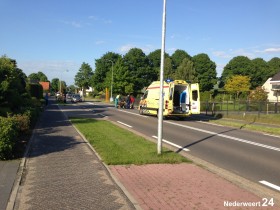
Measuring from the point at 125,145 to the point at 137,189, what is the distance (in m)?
5.13

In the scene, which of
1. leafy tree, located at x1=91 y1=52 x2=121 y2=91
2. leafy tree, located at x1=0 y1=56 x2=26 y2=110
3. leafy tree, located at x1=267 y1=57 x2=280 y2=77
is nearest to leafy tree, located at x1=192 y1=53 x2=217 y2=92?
leafy tree, located at x1=267 y1=57 x2=280 y2=77

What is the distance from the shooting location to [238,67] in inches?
4031

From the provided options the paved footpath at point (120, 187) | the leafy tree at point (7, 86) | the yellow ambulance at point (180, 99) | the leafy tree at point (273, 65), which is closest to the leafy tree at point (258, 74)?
the leafy tree at point (273, 65)

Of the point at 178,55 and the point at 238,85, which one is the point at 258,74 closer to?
the point at 238,85

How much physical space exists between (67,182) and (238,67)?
329ft

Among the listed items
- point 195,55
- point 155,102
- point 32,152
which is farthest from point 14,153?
point 195,55

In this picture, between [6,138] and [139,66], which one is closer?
[6,138]

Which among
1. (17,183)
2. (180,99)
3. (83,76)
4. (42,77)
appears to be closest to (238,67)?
(83,76)

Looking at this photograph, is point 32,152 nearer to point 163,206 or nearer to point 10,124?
point 10,124

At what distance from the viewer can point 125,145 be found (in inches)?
473

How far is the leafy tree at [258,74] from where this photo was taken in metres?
100

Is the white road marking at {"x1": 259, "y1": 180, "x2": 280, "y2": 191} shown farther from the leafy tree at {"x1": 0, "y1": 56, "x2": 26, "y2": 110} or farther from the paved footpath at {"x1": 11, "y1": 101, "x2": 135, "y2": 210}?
the leafy tree at {"x1": 0, "y1": 56, "x2": 26, "y2": 110}

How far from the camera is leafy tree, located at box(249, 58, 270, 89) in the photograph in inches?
3957

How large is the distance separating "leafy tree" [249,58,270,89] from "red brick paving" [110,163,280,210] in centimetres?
9685
